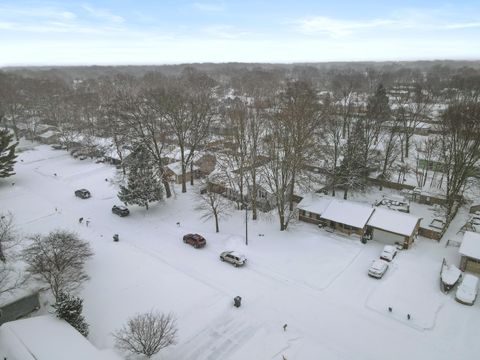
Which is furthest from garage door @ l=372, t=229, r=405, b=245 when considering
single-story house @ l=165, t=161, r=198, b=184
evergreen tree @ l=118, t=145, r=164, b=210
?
single-story house @ l=165, t=161, r=198, b=184

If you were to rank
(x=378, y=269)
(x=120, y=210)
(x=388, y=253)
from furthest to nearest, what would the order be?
(x=120, y=210) → (x=388, y=253) → (x=378, y=269)

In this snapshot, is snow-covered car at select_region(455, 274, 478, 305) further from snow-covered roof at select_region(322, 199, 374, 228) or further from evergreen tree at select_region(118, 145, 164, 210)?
→ evergreen tree at select_region(118, 145, 164, 210)

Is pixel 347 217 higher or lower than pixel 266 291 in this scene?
higher

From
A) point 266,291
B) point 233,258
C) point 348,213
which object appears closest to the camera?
A: point 266,291

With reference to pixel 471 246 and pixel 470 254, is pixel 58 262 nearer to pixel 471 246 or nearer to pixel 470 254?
pixel 470 254

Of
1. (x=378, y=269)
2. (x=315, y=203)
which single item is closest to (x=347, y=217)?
(x=315, y=203)

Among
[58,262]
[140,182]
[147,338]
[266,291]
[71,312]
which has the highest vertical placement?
[140,182]

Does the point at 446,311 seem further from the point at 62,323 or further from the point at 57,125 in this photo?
the point at 57,125
